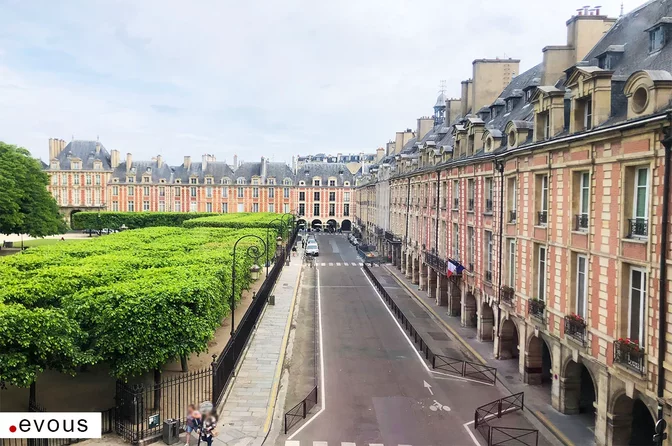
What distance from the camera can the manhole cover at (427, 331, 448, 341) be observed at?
26734mm

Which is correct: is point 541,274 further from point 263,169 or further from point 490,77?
point 263,169

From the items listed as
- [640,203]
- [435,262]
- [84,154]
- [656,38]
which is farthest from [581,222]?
[84,154]

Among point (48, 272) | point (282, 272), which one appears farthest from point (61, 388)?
point (282, 272)

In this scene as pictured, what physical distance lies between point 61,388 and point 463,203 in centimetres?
2156

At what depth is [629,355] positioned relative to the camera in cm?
1317

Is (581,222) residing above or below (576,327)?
above

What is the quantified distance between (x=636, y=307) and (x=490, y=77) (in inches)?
936

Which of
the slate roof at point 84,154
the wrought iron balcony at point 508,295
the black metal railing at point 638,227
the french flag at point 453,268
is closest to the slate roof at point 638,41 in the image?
the black metal railing at point 638,227

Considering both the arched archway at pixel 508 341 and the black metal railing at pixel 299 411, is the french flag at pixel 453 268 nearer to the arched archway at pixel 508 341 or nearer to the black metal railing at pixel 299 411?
the arched archway at pixel 508 341

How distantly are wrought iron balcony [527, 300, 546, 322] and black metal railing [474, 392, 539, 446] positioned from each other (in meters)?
3.05

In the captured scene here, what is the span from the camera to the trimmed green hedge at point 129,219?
83.6 metres

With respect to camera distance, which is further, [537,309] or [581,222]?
[537,309]

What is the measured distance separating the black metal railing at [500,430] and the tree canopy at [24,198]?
51959 millimetres

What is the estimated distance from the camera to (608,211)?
14.3 m
